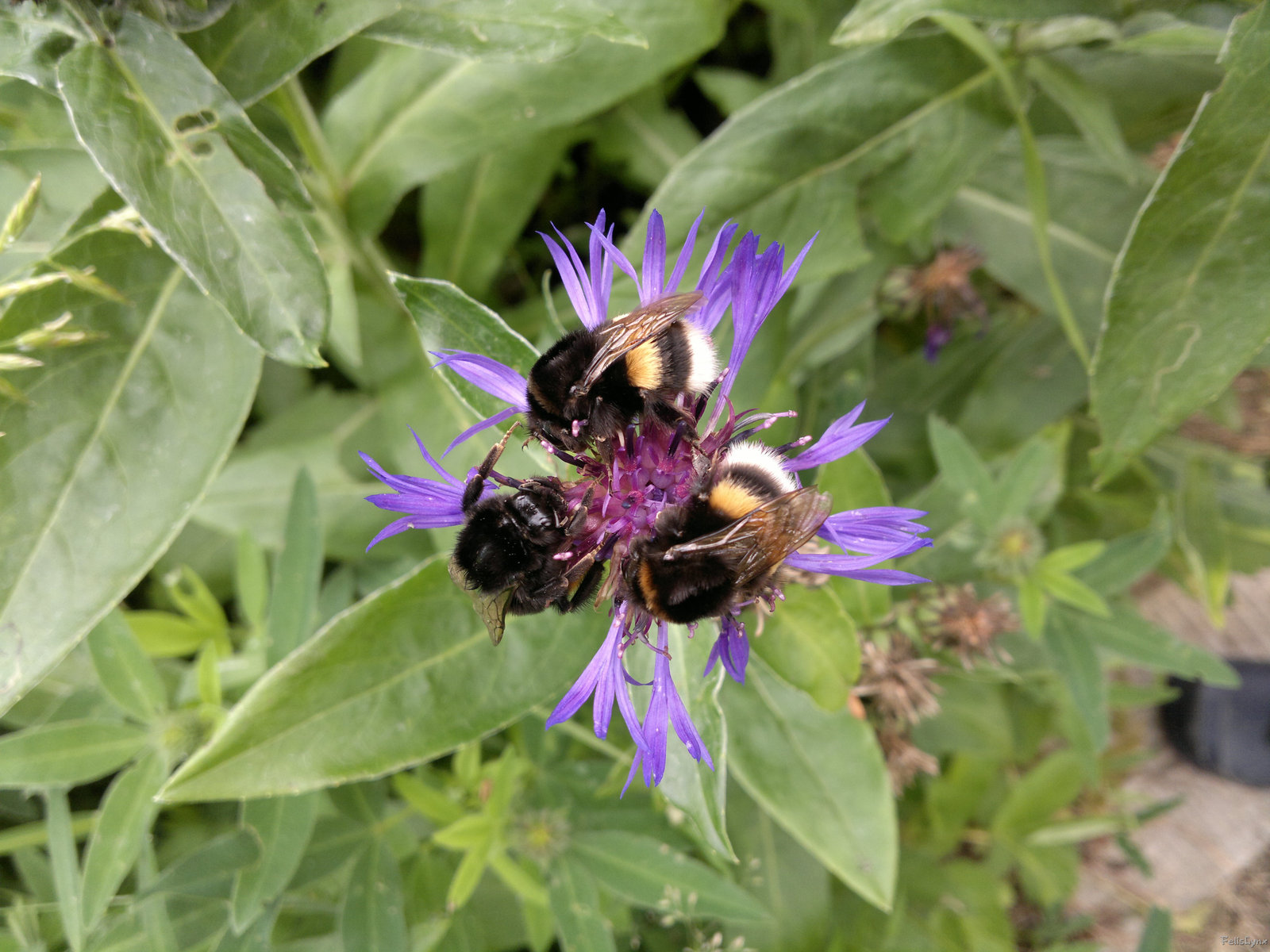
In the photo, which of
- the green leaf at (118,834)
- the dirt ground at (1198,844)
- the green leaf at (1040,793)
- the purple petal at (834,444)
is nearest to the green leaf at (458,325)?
the purple petal at (834,444)

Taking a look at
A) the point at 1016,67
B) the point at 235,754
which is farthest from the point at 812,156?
the point at 235,754

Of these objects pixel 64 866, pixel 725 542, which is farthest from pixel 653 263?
pixel 64 866

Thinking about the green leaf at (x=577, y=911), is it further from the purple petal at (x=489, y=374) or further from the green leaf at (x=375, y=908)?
the purple petal at (x=489, y=374)

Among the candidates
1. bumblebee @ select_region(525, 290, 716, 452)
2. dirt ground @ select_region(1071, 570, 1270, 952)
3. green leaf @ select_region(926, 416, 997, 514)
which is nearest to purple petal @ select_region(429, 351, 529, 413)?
bumblebee @ select_region(525, 290, 716, 452)

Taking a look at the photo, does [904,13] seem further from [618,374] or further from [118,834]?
[118,834]

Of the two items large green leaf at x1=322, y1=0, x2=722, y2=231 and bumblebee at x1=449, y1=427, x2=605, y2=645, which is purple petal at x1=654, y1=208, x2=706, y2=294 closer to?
bumblebee at x1=449, y1=427, x2=605, y2=645
